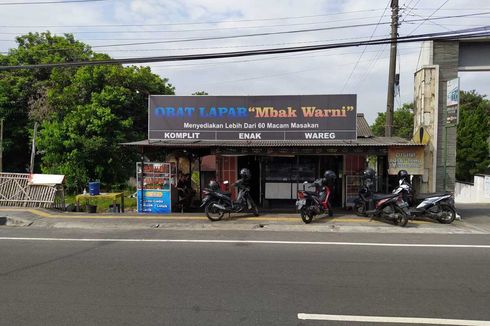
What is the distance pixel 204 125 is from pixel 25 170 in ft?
72.4

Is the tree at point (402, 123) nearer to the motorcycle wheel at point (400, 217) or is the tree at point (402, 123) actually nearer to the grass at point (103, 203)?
the grass at point (103, 203)

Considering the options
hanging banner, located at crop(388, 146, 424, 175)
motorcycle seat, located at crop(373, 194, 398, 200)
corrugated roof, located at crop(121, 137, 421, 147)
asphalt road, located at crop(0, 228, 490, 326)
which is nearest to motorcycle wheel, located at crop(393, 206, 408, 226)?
motorcycle seat, located at crop(373, 194, 398, 200)

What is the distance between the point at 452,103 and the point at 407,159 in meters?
2.16

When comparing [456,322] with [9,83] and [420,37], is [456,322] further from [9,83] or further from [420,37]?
[9,83]

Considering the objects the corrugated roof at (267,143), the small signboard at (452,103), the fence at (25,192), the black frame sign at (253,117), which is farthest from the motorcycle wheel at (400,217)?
the fence at (25,192)

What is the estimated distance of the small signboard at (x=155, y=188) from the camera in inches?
574

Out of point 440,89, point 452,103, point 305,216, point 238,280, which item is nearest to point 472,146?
point 440,89

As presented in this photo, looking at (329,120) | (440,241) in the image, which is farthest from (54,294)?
(329,120)

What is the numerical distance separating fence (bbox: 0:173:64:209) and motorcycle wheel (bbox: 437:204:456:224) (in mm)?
12948

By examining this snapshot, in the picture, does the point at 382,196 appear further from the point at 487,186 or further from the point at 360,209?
the point at 487,186

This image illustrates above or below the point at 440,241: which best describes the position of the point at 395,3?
above

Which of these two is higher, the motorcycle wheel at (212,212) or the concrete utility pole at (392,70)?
the concrete utility pole at (392,70)

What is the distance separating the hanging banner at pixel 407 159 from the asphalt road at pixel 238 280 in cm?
428

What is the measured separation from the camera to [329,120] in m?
14.6
